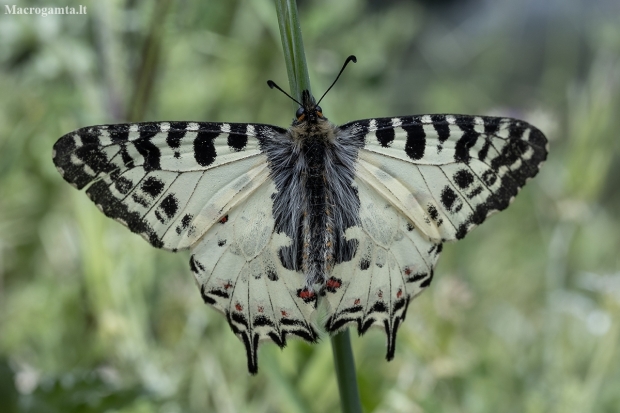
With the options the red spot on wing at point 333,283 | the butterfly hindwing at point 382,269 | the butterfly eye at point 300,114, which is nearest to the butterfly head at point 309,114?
the butterfly eye at point 300,114

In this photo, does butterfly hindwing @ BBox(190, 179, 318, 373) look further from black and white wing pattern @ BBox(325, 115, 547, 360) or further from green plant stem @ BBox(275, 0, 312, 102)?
green plant stem @ BBox(275, 0, 312, 102)

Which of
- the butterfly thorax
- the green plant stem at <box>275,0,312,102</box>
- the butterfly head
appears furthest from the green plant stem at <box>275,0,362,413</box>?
the butterfly thorax

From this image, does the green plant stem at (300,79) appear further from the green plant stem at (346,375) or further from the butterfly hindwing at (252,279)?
the butterfly hindwing at (252,279)

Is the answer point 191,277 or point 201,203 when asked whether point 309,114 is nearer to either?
point 201,203

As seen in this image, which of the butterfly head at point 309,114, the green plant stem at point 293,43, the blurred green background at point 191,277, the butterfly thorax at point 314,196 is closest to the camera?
the green plant stem at point 293,43

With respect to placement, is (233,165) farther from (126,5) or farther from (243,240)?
(126,5)

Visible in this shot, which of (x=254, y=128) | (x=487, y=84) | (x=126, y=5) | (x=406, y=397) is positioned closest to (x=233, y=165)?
(x=254, y=128)
